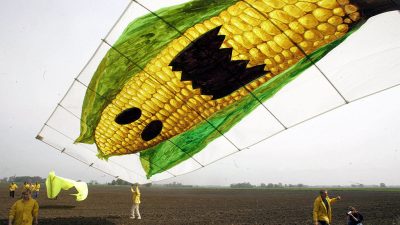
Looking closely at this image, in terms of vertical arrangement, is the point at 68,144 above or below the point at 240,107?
below

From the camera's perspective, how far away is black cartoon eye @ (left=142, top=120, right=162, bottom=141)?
591cm

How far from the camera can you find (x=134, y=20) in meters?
3.80

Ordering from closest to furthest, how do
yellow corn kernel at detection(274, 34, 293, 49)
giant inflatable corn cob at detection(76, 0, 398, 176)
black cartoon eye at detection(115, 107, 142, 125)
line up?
giant inflatable corn cob at detection(76, 0, 398, 176), yellow corn kernel at detection(274, 34, 293, 49), black cartoon eye at detection(115, 107, 142, 125)

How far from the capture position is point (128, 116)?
18.7 ft

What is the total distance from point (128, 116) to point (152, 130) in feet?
2.12

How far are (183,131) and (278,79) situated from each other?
7.72 ft

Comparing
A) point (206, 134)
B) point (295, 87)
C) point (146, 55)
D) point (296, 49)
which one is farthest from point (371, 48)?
point (206, 134)

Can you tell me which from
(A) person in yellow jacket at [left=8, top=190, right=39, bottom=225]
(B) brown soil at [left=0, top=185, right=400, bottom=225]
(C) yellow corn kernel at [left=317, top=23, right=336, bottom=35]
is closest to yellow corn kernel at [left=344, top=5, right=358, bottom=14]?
(C) yellow corn kernel at [left=317, top=23, right=336, bottom=35]

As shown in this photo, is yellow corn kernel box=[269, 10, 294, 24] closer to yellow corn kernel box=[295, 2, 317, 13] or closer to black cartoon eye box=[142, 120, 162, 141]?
yellow corn kernel box=[295, 2, 317, 13]

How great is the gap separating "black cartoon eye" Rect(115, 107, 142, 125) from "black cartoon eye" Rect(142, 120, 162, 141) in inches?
13.1

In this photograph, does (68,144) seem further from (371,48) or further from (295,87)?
(371,48)

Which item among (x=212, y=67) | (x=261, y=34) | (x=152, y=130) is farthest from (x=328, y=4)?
(x=152, y=130)

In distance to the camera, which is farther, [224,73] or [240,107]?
[240,107]

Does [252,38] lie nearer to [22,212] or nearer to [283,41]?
[283,41]
